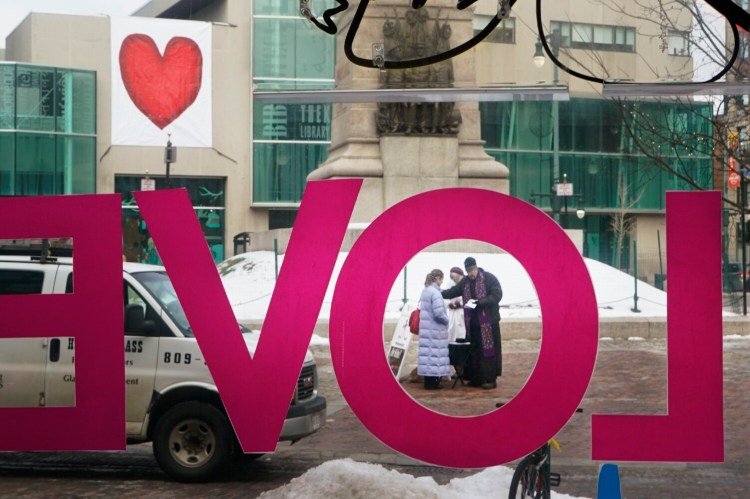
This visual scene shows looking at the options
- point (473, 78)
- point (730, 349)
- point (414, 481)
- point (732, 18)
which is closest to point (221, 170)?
point (473, 78)

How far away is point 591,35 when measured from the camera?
7695mm

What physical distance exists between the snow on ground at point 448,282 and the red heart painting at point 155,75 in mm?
1260

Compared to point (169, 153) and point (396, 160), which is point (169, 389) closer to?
point (169, 153)

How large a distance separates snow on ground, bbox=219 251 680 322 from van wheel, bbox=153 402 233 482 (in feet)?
3.94

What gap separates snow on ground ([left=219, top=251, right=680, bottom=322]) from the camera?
9.45 meters

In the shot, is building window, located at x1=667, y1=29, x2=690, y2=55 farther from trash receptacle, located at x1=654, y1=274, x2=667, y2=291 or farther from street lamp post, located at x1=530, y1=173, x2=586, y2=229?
trash receptacle, located at x1=654, y1=274, x2=667, y2=291

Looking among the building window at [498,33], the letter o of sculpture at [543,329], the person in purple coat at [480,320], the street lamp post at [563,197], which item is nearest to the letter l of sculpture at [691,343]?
the letter o of sculpture at [543,329]

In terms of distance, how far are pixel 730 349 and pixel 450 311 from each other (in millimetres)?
4498

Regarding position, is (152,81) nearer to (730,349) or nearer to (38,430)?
(38,430)

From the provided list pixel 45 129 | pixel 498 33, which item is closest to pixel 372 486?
pixel 498 33

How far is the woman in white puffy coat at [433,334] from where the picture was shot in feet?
39.1

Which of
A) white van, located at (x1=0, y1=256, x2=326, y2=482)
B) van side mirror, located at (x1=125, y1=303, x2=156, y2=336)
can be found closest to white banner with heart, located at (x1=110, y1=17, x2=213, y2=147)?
white van, located at (x1=0, y1=256, x2=326, y2=482)

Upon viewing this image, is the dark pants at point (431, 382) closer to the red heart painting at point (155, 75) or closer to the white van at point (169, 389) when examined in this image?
the white van at point (169, 389)

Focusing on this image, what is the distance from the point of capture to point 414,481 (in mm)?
7246
